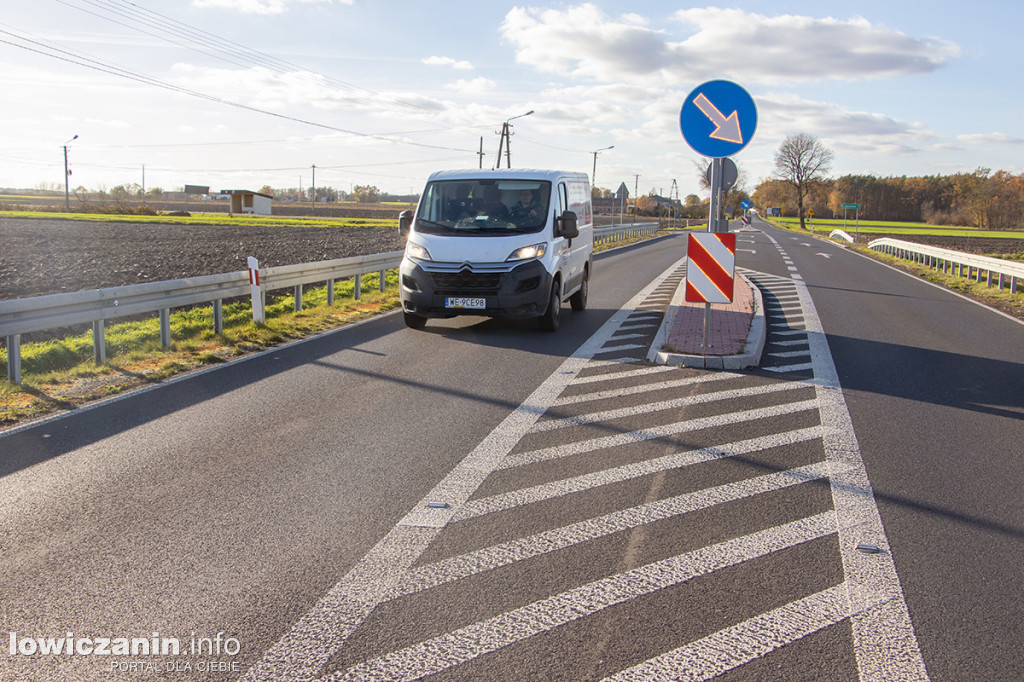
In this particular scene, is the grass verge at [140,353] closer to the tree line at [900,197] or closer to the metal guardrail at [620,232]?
the metal guardrail at [620,232]

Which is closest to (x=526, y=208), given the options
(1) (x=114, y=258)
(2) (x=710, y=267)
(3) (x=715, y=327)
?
(3) (x=715, y=327)

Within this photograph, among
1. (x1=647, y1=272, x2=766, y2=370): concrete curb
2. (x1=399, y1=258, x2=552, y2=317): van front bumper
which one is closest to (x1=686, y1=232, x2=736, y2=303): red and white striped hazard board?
(x1=647, y1=272, x2=766, y2=370): concrete curb

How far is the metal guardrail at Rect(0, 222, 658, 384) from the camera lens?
777 cm

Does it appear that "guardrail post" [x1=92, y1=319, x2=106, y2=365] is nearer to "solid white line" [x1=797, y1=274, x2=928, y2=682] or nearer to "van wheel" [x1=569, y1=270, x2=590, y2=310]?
"van wheel" [x1=569, y1=270, x2=590, y2=310]

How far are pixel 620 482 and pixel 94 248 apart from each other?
30.7m

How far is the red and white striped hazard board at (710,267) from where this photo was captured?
345 inches

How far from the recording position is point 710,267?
8.84 meters

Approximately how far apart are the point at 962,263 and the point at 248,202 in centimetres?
8562

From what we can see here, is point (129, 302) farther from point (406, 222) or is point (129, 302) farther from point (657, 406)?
point (657, 406)

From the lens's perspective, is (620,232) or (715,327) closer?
(715,327)

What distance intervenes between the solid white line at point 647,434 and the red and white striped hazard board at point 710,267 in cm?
190

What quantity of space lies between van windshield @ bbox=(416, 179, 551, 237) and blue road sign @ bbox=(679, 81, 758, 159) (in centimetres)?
288

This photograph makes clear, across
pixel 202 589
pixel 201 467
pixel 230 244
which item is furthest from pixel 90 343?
→ pixel 230 244

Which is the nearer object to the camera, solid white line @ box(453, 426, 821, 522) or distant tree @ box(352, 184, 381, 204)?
solid white line @ box(453, 426, 821, 522)
